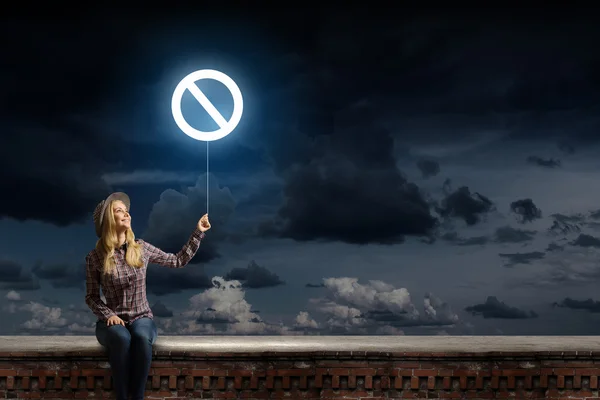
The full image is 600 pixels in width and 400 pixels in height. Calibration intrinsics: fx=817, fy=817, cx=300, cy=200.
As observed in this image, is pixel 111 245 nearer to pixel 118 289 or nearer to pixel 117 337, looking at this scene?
pixel 118 289

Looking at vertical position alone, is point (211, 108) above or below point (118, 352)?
above

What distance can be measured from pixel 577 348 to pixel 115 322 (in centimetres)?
526

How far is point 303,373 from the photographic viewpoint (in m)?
9.05

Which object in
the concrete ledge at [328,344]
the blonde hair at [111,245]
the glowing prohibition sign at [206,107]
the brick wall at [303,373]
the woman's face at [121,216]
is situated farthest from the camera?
the glowing prohibition sign at [206,107]

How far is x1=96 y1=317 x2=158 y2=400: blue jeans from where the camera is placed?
8.53 m

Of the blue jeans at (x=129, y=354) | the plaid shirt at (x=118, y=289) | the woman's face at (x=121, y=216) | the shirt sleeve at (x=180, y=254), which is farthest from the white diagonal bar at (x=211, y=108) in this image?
the blue jeans at (x=129, y=354)

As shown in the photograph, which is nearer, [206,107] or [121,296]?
[121,296]

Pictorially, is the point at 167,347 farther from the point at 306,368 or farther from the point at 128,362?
the point at 306,368

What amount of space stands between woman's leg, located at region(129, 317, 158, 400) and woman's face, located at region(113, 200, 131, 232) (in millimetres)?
1020

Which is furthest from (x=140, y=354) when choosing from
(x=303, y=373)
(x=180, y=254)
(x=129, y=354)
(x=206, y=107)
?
A: (x=206, y=107)

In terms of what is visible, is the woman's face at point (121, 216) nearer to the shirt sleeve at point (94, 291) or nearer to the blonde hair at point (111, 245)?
the blonde hair at point (111, 245)

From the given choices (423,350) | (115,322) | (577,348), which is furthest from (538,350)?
(115,322)

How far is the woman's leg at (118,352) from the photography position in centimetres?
852

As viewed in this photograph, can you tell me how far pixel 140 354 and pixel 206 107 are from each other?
3.30 metres
